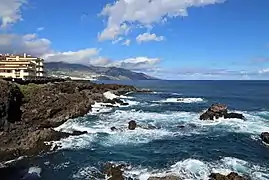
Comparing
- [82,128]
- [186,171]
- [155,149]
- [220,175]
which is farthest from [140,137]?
[220,175]

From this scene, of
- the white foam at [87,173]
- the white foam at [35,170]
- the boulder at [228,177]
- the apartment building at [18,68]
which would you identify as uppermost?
the apartment building at [18,68]

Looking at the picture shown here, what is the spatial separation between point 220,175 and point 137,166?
926cm

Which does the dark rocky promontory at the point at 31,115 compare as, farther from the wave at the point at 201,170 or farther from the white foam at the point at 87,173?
the wave at the point at 201,170

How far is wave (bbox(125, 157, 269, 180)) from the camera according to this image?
110 feet

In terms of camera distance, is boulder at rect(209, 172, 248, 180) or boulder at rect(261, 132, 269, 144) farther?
boulder at rect(261, 132, 269, 144)

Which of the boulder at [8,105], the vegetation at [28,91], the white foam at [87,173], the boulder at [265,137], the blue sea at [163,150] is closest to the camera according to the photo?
the white foam at [87,173]

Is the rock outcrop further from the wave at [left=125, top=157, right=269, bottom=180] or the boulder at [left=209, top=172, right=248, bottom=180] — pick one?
the boulder at [left=209, top=172, right=248, bottom=180]

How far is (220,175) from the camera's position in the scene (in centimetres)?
3184

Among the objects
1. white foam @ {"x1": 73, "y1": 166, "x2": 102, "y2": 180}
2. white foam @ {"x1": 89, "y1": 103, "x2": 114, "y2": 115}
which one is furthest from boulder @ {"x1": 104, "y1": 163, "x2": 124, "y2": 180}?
white foam @ {"x1": 89, "y1": 103, "x2": 114, "y2": 115}

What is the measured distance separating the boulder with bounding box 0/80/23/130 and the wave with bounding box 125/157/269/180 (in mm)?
23681

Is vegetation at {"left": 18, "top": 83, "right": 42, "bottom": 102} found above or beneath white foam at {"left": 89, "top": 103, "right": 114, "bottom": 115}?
above

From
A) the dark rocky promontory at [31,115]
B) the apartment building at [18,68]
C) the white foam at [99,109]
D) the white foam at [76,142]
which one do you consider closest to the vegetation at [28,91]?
the dark rocky promontory at [31,115]

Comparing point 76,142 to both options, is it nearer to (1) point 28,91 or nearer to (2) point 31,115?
(2) point 31,115

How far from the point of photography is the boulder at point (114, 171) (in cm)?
3281
